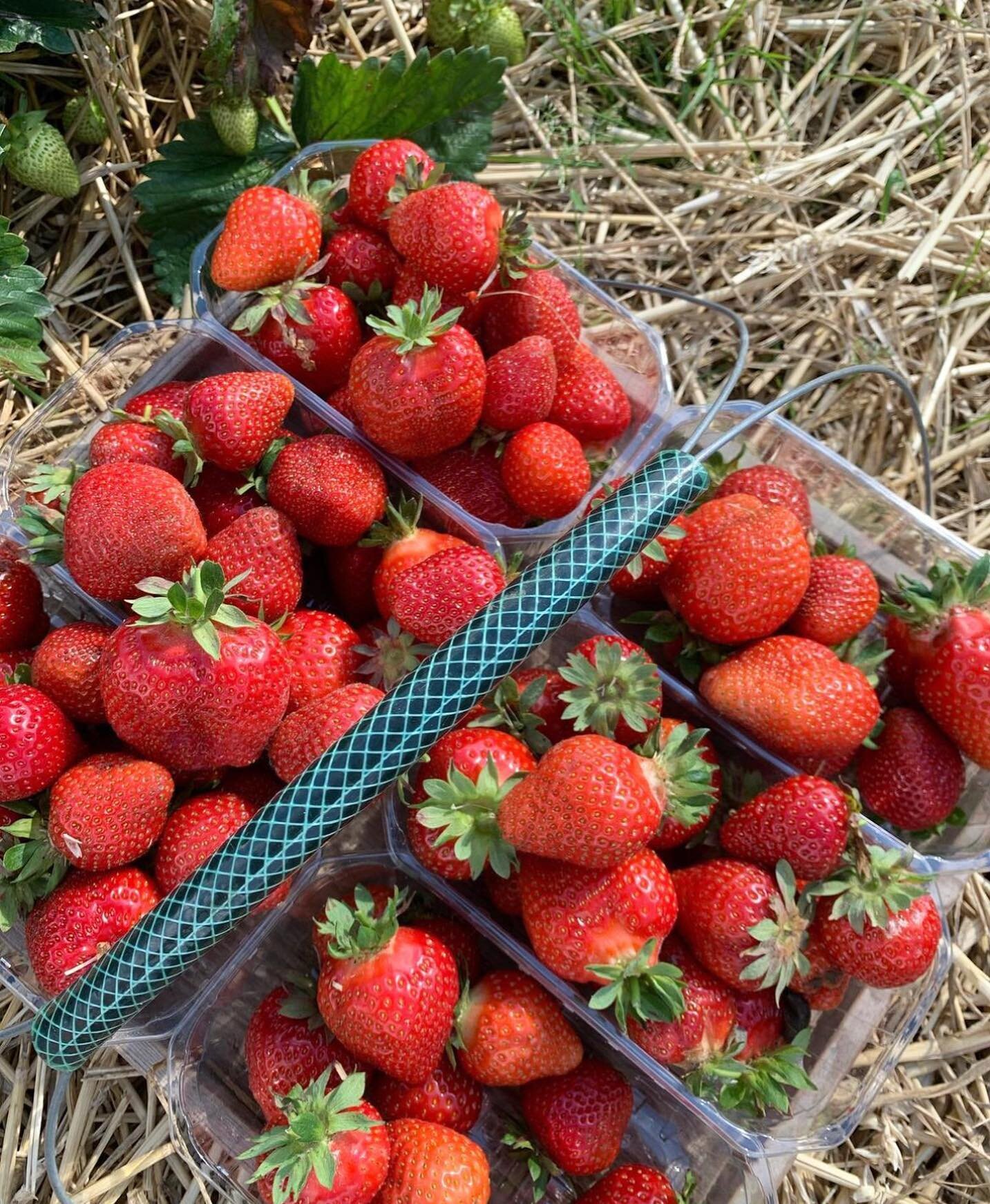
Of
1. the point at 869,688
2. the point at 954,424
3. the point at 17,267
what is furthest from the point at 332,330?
the point at 954,424

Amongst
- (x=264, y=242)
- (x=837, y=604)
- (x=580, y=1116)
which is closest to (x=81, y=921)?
(x=580, y=1116)

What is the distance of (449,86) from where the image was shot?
1.69 m

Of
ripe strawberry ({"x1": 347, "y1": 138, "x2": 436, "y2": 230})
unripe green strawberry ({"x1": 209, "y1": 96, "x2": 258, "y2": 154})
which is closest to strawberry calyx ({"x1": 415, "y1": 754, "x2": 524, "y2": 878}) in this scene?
ripe strawberry ({"x1": 347, "y1": 138, "x2": 436, "y2": 230})

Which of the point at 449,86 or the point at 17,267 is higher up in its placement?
the point at 449,86

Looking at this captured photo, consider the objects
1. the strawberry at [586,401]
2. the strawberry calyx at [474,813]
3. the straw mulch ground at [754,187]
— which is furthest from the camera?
the straw mulch ground at [754,187]

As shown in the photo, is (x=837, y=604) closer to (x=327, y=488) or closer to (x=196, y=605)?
(x=327, y=488)

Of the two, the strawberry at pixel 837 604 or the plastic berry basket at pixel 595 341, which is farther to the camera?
the plastic berry basket at pixel 595 341

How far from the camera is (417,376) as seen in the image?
52.2 inches

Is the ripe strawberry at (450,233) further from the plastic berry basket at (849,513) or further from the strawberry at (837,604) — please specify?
the strawberry at (837,604)

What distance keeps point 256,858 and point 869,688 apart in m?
0.81

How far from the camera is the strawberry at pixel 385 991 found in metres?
1.14

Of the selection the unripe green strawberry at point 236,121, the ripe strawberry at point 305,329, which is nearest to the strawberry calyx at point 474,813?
the ripe strawberry at point 305,329

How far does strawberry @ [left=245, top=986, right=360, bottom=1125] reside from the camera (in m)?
1.20

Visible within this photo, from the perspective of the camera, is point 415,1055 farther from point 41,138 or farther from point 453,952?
point 41,138
